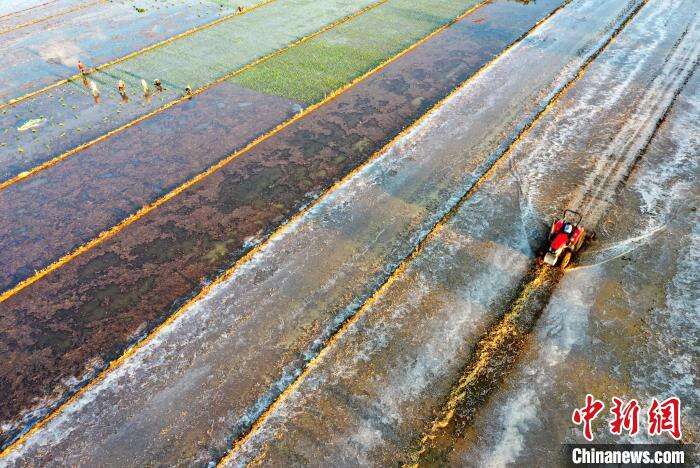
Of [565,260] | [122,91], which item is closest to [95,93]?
[122,91]

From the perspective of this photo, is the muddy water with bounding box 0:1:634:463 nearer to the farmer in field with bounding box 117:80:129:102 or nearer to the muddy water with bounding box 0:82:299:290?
the muddy water with bounding box 0:82:299:290

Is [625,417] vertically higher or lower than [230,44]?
lower

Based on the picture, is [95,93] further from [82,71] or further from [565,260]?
[565,260]

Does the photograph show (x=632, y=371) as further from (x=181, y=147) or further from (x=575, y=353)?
(x=181, y=147)

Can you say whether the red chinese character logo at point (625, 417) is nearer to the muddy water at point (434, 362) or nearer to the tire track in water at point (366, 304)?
the muddy water at point (434, 362)

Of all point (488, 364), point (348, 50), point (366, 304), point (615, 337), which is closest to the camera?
point (488, 364)
